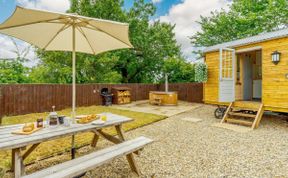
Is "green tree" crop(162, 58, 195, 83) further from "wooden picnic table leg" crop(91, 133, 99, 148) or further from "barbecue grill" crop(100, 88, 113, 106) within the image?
"wooden picnic table leg" crop(91, 133, 99, 148)

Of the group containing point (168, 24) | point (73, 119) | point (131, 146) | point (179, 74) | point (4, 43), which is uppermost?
point (168, 24)

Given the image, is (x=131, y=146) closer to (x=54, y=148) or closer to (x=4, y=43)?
(x=54, y=148)

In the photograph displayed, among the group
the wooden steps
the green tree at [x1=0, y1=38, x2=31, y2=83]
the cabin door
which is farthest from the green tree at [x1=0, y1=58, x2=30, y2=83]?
the wooden steps

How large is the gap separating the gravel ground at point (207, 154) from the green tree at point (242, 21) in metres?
10.3

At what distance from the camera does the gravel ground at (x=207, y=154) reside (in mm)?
3002

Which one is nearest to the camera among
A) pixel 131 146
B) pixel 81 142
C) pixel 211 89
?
pixel 131 146

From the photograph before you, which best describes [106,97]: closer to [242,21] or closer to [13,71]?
[13,71]

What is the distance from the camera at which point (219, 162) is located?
337cm

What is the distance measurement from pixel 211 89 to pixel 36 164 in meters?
6.15

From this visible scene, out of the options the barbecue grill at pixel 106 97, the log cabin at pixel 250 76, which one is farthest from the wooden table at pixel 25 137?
the barbecue grill at pixel 106 97

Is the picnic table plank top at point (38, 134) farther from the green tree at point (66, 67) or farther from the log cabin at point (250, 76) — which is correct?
the green tree at point (66, 67)

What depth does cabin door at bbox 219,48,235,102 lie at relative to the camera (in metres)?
6.72

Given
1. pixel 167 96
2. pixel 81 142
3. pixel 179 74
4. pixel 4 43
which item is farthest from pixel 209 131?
pixel 4 43

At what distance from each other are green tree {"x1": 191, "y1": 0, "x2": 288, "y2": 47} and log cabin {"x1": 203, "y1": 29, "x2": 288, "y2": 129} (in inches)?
283
